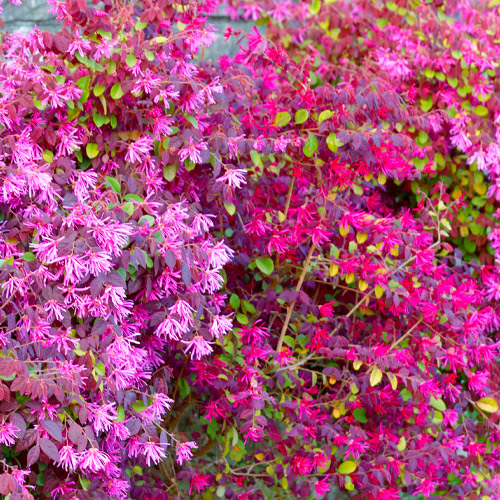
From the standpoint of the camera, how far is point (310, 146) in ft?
7.04

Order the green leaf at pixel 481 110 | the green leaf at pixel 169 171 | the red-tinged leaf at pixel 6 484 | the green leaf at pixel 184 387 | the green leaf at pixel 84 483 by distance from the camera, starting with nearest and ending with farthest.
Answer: the red-tinged leaf at pixel 6 484
the green leaf at pixel 84 483
the green leaf at pixel 169 171
the green leaf at pixel 184 387
the green leaf at pixel 481 110

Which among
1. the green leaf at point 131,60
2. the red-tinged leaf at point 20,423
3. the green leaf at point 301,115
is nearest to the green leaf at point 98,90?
the green leaf at point 131,60

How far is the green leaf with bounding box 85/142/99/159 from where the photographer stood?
1948 mm

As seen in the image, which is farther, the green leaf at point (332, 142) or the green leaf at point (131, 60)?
the green leaf at point (332, 142)

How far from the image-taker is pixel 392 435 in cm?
230

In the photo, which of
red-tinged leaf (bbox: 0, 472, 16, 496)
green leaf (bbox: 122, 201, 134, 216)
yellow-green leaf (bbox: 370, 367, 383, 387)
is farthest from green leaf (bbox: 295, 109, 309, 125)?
red-tinged leaf (bbox: 0, 472, 16, 496)

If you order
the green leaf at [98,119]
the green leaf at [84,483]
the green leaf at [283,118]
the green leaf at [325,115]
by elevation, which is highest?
Answer: the green leaf at [98,119]

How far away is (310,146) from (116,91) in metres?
0.57

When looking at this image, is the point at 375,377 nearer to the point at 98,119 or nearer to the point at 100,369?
the point at 100,369

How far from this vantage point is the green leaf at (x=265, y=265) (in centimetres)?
221

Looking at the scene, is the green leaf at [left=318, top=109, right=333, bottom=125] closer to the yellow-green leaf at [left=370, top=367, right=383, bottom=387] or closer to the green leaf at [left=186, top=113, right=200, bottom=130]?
the green leaf at [left=186, top=113, right=200, bottom=130]

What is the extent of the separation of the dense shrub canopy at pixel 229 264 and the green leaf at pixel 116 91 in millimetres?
33

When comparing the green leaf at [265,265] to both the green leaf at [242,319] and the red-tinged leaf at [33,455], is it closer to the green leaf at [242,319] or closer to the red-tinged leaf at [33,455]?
the green leaf at [242,319]

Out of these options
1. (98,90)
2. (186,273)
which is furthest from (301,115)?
(186,273)
